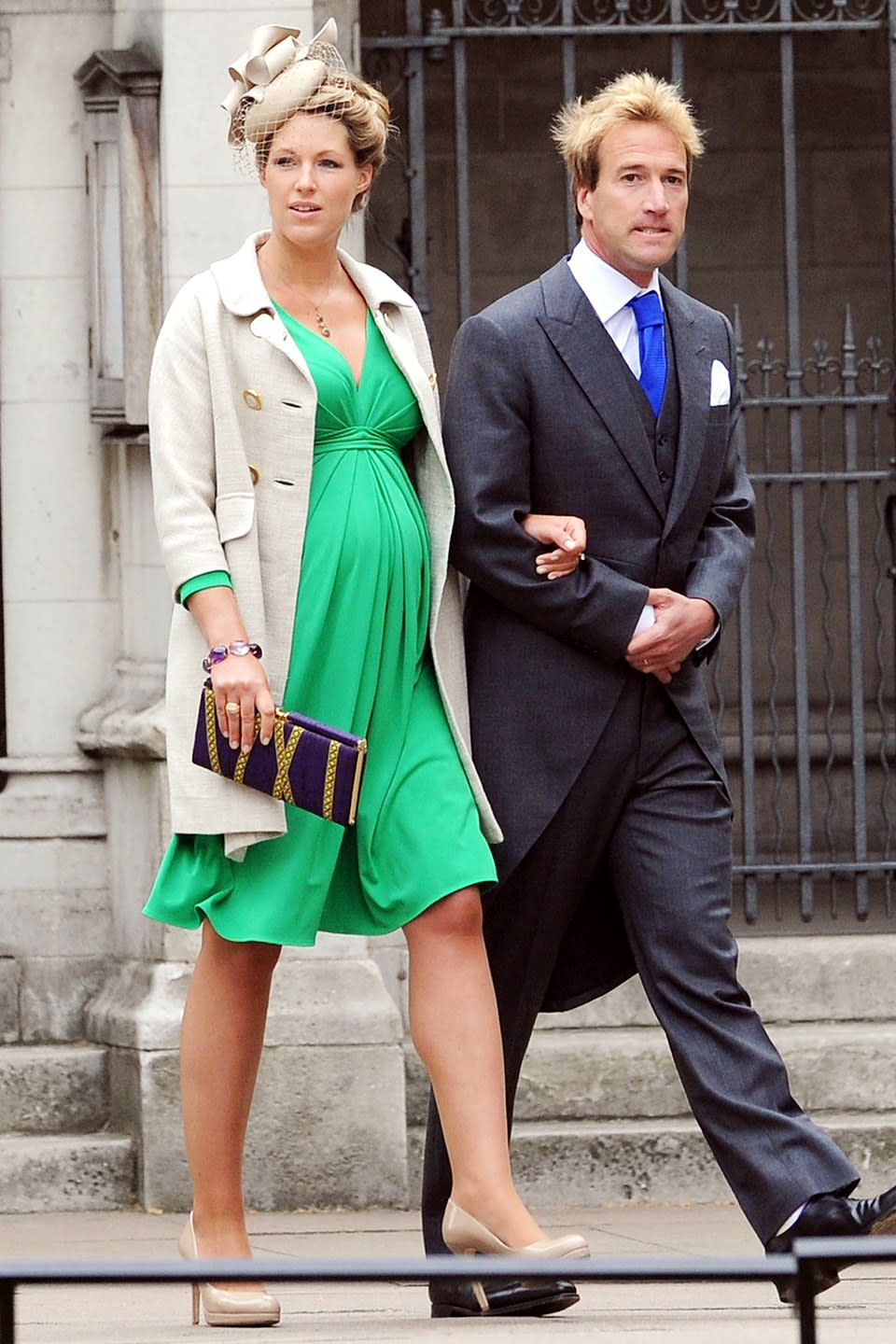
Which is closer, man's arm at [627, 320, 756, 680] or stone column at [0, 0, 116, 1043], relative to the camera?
man's arm at [627, 320, 756, 680]

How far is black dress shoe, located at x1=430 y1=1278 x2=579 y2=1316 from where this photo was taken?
157 inches

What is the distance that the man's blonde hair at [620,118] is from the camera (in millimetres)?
4125

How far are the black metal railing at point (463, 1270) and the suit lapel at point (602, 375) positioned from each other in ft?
Answer: 6.84

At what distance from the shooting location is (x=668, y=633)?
162 inches

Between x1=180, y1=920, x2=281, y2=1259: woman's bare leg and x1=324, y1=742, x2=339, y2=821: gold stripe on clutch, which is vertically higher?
x1=324, y1=742, x2=339, y2=821: gold stripe on clutch

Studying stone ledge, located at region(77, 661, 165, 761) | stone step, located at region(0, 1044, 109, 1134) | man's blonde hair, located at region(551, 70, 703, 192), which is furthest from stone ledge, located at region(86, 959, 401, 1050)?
man's blonde hair, located at region(551, 70, 703, 192)

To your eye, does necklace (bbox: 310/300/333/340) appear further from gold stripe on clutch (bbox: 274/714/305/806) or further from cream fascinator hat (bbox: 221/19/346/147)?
gold stripe on clutch (bbox: 274/714/305/806)

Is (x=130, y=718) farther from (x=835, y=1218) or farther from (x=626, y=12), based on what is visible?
(x=835, y=1218)

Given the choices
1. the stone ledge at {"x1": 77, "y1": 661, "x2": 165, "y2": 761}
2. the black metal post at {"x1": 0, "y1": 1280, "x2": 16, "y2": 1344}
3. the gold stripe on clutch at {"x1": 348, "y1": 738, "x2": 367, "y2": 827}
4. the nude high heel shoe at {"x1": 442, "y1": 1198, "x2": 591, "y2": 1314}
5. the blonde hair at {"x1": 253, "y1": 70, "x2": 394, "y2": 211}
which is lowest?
the nude high heel shoe at {"x1": 442, "y1": 1198, "x2": 591, "y2": 1314}

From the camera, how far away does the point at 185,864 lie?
13.3 ft

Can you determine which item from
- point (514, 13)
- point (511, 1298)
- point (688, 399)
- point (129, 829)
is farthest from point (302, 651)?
point (514, 13)

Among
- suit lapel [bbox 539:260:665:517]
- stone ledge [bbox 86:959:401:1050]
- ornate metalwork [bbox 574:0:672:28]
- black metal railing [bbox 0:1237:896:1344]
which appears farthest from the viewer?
ornate metalwork [bbox 574:0:672:28]

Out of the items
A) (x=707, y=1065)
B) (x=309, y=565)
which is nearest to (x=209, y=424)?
(x=309, y=565)

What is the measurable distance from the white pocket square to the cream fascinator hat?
786mm
